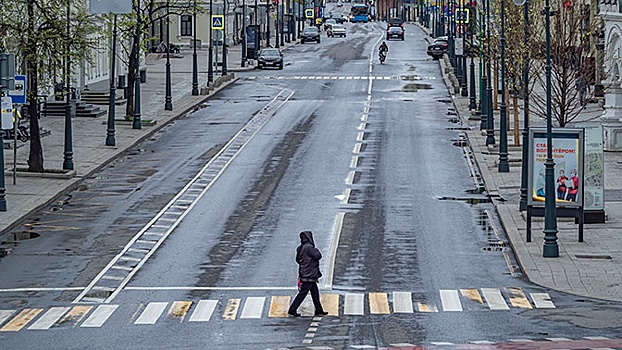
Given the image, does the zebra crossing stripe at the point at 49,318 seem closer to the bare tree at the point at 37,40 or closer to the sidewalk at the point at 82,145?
the sidewalk at the point at 82,145

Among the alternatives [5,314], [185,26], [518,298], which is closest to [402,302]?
[518,298]

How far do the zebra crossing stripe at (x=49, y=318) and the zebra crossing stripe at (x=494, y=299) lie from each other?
8507 millimetres

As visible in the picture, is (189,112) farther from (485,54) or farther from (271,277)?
(271,277)

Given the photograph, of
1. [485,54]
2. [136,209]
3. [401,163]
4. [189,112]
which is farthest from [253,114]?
[136,209]

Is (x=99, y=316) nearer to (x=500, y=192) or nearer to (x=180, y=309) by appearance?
(x=180, y=309)

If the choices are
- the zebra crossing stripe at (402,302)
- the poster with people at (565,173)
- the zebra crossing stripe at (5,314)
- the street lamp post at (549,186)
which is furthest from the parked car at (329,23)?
Result: the zebra crossing stripe at (5,314)

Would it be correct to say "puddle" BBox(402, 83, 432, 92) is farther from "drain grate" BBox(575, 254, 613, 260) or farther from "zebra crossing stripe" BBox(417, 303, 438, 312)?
"zebra crossing stripe" BBox(417, 303, 438, 312)

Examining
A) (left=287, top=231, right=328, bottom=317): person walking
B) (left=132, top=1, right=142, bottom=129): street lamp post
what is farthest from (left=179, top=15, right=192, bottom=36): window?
(left=287, top=231, right=328, bottom=317): person walking

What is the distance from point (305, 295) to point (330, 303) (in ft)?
5.19

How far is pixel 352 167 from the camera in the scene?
4716 centimetres

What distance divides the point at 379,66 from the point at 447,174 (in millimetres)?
52253

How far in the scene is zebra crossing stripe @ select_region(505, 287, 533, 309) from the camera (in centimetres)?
2616

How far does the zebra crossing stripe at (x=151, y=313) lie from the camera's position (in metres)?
24.8

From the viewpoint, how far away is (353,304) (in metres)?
26.5
